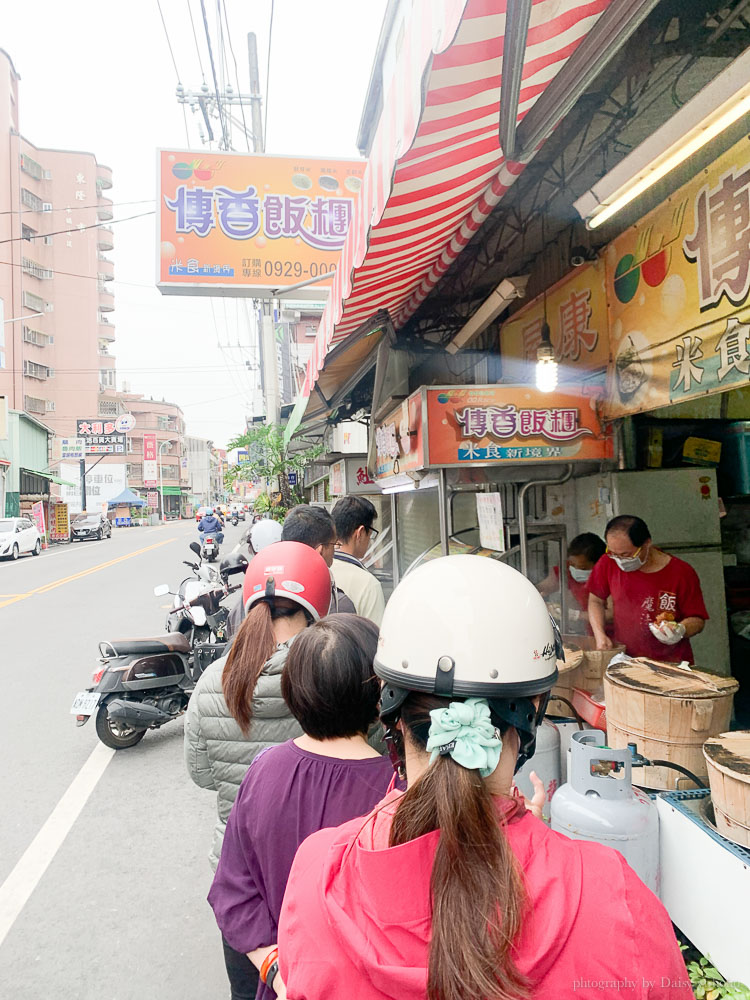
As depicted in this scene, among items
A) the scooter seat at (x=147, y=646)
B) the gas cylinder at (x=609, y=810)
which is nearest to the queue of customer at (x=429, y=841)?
the gas cylinder at (x=609, y=810)

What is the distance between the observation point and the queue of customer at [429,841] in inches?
34.1

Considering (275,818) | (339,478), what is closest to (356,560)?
(275,818)

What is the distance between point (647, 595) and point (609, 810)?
1906mm

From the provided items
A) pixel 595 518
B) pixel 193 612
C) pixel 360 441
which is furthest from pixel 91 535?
pixel 595 518

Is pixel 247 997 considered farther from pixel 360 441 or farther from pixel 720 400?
pixel 360 441

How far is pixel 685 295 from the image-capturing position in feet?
10.4

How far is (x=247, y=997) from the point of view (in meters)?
1.84

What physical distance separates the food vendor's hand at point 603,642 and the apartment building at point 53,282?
4811cm

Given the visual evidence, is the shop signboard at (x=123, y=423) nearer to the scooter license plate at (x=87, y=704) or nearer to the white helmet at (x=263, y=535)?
the white helmet at (x=263, y=535)

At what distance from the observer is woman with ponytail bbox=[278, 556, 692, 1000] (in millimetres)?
856

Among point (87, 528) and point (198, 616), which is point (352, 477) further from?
point (87, 528)

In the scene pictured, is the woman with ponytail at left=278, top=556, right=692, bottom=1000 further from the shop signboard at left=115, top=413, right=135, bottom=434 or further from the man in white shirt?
the shop signboard at left=115, top=413, right=135, bottom=434

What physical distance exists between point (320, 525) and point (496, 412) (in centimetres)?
127

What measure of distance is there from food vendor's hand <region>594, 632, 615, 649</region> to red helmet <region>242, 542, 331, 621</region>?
2040mm
